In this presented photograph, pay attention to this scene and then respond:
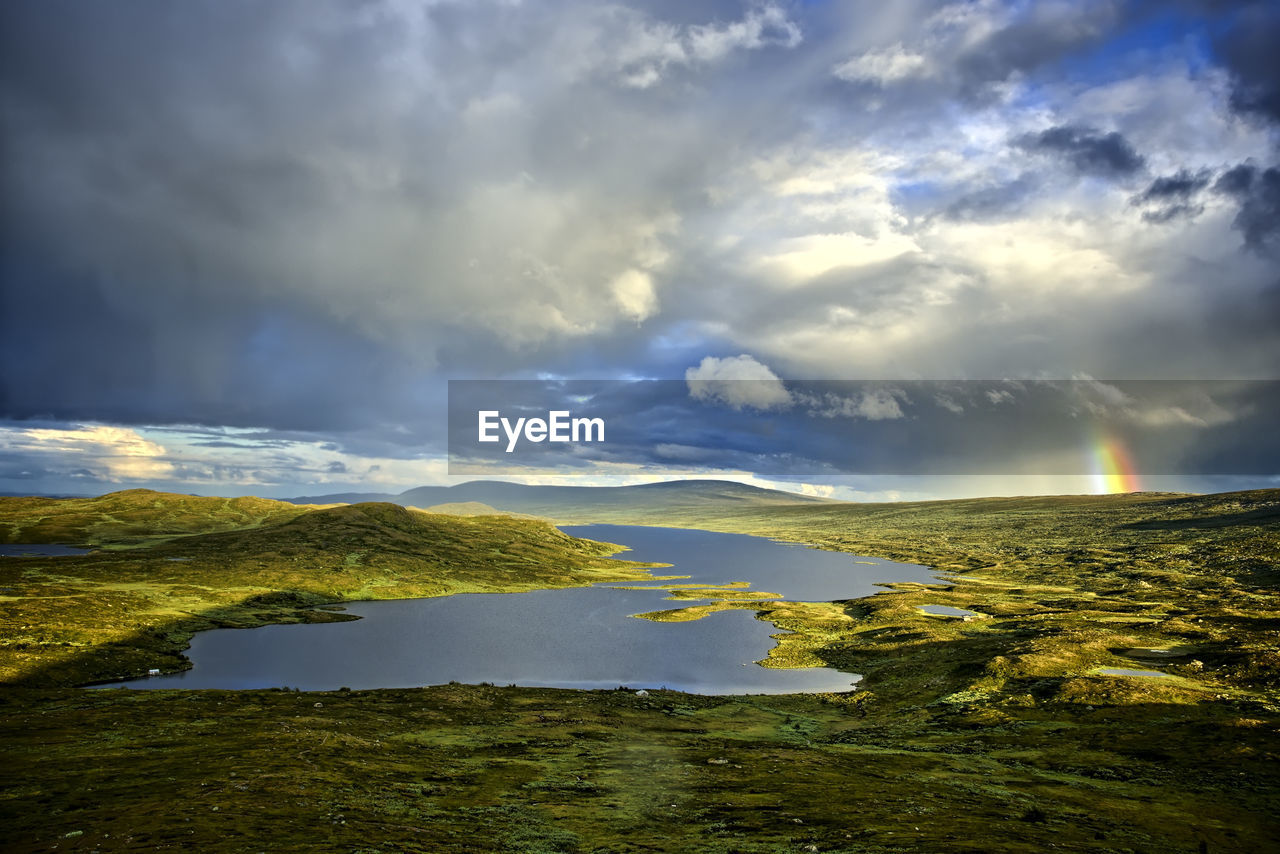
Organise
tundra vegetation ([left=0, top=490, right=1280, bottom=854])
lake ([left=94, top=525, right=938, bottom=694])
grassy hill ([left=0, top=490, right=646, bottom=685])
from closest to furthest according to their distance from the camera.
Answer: tundra vegetation ([left=0, top=490, right=1280, bottom=854]) < grassy hill ([left=0, top=490, right=646, bottom=685]) < lake ([left=94, top=525, right=938, bottom=694])

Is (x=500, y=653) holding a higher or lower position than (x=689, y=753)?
lower

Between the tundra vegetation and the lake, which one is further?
the lake

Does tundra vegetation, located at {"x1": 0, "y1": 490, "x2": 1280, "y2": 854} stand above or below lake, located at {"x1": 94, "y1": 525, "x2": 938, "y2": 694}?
above

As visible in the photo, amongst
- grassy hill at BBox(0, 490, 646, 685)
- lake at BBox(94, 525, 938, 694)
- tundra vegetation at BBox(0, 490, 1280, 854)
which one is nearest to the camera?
tundra vegetation at BBox(0, 490, 1280, 854)

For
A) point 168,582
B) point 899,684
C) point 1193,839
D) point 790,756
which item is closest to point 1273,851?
point 1193,839

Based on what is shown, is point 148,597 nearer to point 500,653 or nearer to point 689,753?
point 500,653

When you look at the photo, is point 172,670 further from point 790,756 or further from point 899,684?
point 899,684

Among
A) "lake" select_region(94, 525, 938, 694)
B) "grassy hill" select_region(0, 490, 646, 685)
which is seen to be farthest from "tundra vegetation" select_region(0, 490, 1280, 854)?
"lake" select_region(94, 525, 938, 694)

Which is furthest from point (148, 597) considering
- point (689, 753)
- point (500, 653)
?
point (689, 753)

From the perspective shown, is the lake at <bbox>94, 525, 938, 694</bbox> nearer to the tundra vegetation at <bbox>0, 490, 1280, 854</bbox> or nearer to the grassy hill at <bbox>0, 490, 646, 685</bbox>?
the grassy hill at <bbox>0, 490, 646, 685</bbox>

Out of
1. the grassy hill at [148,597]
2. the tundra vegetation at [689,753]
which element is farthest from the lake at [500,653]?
the tundra vegetation at [689,753]

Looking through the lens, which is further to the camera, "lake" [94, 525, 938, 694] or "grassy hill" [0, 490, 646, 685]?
"lake" [94, 525, 938, 694]
